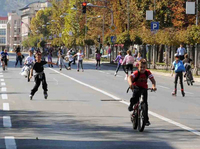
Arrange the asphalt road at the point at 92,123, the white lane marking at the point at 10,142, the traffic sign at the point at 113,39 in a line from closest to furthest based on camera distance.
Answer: the white lane marking at the point at 10,142 → the asphalt road at the point at 92,123 → the traffic sign at the point at 113,39

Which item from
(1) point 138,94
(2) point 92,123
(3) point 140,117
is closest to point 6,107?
(2) point 92,123

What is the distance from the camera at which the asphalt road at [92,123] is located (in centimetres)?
1075

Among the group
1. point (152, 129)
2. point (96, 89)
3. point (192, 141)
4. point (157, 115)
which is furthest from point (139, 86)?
point (96, 89)

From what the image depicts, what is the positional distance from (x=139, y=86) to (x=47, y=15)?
16513 cm

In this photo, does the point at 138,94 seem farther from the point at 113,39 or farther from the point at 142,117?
the point at 113,39

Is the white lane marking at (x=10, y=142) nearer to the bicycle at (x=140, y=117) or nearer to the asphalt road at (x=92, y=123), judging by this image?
the asphalt road at (x=92, y=123)

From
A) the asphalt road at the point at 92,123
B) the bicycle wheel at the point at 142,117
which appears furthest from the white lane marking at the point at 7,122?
the bicycle wheel at the point at 142,117

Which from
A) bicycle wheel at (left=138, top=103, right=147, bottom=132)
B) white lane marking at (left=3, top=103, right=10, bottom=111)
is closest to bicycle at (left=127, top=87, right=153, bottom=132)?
bicycle wheel at (left=138, top=103, right=147, bottom=132)

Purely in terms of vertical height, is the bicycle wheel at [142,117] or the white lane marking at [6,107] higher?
the bicycle wheel at [142,117]

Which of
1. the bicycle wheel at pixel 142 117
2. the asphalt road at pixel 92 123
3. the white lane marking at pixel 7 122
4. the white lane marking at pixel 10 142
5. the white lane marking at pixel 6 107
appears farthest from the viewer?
the white lane marking at pixel 6 107

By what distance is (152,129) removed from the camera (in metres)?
12.8

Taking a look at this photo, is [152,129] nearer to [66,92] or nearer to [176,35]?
[66,92]

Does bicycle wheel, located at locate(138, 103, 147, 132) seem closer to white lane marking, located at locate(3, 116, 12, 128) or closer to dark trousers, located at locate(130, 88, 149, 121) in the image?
dark trousers, located at locate(130, 88, 149, 121)

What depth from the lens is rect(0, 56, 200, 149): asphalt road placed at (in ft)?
35.3
